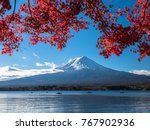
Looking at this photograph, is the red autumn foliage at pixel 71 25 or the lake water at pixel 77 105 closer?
the red autumn foliage at pixel 71 25

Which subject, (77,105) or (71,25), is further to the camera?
(77,105)

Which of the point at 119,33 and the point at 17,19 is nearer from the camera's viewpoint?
the point at 119,33

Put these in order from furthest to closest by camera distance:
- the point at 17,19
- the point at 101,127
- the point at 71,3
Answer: the point at 17,19 → the point at 71,3 → the point at 101,127

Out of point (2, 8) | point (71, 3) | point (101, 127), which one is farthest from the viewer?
point (71, 3)

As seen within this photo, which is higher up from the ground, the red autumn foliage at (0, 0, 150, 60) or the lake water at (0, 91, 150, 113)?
the red autumn foliage at (0, 0, 150, 60)

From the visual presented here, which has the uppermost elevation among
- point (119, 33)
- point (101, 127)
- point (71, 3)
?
point (71, 3)

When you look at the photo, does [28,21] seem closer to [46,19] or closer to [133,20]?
[46,19]

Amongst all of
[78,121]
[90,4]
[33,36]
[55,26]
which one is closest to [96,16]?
[90,4]

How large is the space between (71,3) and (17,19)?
7.59 feet

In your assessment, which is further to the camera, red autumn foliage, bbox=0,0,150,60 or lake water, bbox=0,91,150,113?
lake water, bbox=0,91,150,113

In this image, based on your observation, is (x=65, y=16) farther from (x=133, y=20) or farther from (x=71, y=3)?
(x=133, y=20)

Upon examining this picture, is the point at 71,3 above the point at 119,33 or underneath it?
above

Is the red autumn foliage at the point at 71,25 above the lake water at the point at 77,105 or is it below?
above

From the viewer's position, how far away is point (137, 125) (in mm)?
12672
